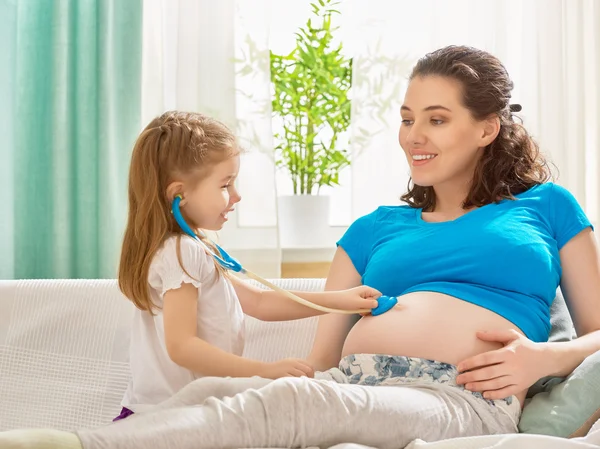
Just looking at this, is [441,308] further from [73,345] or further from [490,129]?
[73,345]

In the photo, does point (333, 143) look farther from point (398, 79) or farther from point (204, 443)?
point (204, 443)

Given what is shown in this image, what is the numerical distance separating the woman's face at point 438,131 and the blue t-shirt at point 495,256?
0.37ft

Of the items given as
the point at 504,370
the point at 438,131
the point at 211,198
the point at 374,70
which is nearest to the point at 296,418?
the point at 504,370

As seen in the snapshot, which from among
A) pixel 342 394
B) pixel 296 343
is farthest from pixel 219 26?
pixel 342 394

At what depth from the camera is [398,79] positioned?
2.75 m

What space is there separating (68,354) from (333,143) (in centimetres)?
137

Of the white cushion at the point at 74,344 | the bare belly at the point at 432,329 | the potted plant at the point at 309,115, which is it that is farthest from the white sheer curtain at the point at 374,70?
the bare belly at the point at 432,329

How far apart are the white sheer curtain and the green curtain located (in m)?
0.17

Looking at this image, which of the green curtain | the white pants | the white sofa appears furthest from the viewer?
the green curtain

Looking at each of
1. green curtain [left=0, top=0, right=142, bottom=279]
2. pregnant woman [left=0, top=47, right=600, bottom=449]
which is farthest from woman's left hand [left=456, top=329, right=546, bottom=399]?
green curtain [left=0, top=0, right=142, bottom=279]

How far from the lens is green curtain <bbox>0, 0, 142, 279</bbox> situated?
2.49 m

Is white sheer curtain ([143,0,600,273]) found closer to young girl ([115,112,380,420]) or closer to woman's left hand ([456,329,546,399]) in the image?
young girl ([115,112,380,420])

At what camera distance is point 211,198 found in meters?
1.50

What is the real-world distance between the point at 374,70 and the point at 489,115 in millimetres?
1140
